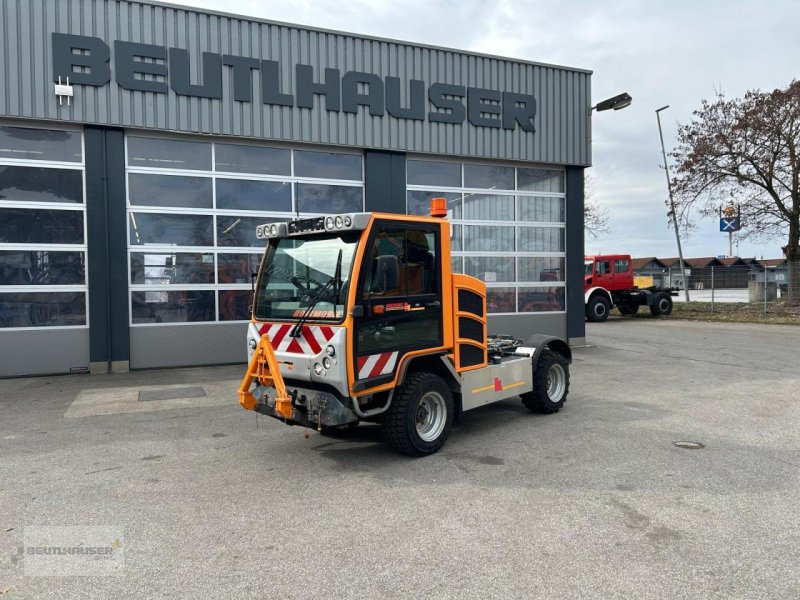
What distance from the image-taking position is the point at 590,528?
154 inches

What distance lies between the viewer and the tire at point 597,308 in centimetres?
2322

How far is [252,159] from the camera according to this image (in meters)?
11.7

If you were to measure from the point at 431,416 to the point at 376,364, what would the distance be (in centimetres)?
99

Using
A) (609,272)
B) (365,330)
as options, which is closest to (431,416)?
(365,330)

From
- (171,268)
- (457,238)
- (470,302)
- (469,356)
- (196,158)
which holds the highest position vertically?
(196,158)

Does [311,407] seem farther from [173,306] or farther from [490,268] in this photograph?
[490,268]

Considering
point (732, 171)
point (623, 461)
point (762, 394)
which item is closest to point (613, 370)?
point (762, 394)

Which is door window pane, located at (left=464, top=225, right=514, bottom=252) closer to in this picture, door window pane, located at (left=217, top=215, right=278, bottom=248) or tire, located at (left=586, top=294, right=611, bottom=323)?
door window pane, located at (left=217, top=215, right=278, bottom=248)

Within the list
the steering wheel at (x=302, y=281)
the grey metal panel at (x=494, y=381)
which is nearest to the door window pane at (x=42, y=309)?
the steering wheel at (x=302, y=281)

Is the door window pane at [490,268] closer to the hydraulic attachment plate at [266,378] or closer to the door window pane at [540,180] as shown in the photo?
the door window pane at [540,180]

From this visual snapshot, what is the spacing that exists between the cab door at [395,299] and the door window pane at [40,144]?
26.2ft

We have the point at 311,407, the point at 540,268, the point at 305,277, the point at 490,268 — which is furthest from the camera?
the point at 540,268

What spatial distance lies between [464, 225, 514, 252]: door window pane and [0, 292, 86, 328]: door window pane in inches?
320

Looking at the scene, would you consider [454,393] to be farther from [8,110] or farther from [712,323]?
[712,323]
